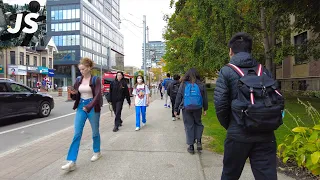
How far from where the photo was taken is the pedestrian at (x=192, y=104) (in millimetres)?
5273

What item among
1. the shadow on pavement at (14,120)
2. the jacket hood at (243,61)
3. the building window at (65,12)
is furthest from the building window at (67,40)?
the jacket hood at (243,61)

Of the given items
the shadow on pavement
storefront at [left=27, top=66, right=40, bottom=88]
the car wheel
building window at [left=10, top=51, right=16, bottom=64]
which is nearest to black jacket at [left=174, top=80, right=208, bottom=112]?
the shadow on pavement

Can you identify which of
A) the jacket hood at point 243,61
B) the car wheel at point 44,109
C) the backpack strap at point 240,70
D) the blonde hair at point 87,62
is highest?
the blonde hair at point 87,62

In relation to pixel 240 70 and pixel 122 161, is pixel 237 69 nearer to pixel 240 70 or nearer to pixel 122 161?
pixel 240 70

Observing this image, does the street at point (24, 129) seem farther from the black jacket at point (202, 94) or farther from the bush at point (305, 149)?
the bush at point (305, 149)

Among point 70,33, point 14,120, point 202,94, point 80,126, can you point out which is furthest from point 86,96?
point 70,33

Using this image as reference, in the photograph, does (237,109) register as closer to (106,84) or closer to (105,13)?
(106,84)

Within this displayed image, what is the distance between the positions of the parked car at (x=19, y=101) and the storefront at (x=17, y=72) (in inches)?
1429

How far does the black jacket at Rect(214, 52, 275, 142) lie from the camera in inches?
99.7

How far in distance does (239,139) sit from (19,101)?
32.0 ft

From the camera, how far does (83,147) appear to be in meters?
5.81

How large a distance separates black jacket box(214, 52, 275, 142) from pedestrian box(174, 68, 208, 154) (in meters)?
2.58

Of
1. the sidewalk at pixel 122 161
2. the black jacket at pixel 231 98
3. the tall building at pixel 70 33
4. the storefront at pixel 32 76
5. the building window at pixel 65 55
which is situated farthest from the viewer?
the tall building at pixel 70 33

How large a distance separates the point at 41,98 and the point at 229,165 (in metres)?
10.5
